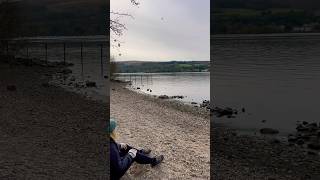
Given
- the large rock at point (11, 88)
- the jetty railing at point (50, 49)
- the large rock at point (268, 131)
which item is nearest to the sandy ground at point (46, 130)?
the large rock at point (11, 88)

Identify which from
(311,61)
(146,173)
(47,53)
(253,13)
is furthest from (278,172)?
(311,61)

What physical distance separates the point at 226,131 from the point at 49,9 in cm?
481

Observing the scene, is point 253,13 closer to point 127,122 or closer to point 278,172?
point 127,122

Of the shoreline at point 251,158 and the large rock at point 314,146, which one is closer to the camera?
the shoreline at point 251,158

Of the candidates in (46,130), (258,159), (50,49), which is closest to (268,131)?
(258,159)

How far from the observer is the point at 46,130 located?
803cm

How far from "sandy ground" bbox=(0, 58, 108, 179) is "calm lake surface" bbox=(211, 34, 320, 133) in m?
4.70

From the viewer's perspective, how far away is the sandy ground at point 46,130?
20.2ft

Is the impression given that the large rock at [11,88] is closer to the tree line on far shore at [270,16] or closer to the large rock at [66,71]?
the large rock at [66,71]

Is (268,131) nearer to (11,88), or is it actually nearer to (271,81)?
(271,81)

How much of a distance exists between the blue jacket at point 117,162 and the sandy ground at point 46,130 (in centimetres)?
59

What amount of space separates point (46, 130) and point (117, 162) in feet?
9.88

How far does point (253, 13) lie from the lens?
15.1 m

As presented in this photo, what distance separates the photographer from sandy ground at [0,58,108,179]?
617cm
